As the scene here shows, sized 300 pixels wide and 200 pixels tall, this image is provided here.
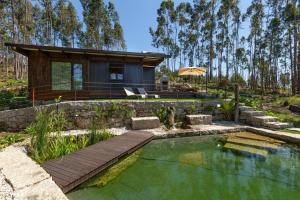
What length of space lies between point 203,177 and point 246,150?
8.63ft

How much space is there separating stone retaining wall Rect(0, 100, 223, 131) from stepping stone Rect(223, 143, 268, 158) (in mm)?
3713

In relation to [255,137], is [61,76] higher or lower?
higher

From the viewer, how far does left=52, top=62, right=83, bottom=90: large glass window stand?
11656 millimetres

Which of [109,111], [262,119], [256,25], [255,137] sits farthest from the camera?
[256,25]

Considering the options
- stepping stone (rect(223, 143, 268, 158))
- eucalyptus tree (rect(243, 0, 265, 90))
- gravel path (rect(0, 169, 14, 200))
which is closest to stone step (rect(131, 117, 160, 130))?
stepping stone (rect(223, 143, 268, 158))

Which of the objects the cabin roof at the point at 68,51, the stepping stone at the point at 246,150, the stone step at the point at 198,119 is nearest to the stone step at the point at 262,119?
the stone step at the point at 198,119

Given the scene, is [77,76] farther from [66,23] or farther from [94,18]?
[66,23]

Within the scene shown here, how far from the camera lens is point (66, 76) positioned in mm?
11844

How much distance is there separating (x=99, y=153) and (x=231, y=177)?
3.49 meters

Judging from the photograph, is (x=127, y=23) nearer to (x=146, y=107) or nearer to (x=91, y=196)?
(x=146, y=107)

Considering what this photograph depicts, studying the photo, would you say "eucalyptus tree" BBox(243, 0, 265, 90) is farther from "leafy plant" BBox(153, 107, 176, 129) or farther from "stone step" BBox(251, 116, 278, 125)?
"leafy plant" BBox(153, 107, 176, 129)

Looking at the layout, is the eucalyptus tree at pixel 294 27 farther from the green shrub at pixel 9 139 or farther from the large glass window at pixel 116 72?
the green shrub at pixel 9 139

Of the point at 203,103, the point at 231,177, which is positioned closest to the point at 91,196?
the point at 231,177

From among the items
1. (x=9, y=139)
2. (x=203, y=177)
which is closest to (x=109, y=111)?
(x=9, y=139)
